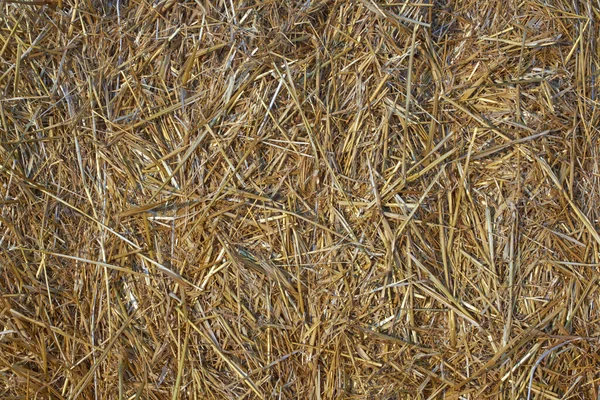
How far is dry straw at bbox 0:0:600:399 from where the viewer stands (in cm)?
124

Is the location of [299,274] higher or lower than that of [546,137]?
lower

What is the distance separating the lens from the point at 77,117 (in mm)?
1287

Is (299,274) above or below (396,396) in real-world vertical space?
above

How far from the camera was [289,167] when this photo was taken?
4.20ft

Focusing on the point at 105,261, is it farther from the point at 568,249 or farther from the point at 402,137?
the point at 568,249

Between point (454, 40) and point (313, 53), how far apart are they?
1.11 feet

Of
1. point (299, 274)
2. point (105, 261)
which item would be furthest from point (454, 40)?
point (105, 261)

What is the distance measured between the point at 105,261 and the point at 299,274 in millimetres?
446

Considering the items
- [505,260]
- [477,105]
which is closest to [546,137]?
[477,105]

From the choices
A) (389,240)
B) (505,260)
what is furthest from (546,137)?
(389,240)

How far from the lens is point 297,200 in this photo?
50.2 inches

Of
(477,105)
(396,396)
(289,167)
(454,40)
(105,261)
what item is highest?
(454,40)

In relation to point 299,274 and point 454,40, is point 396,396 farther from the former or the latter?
point 454,40

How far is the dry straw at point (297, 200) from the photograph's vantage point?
124cm
